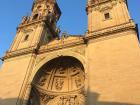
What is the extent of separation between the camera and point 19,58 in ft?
60.7

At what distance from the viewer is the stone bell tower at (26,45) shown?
1607cm

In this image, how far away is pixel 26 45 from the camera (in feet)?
65.6

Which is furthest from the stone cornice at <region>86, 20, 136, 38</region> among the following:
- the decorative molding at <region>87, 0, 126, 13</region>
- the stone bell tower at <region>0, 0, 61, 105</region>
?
the stone bell tower at <region>0, 0, 61, 105</region>

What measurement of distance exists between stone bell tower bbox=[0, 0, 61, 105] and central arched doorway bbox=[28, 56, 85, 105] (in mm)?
1152

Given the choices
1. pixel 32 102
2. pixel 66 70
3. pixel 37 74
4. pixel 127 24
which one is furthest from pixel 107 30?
pixel 32 102

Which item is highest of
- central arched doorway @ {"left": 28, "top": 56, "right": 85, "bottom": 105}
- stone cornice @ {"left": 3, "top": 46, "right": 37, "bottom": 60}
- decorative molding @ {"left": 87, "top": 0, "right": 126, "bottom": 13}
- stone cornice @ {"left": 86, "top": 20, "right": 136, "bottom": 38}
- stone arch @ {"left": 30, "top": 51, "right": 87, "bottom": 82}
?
Result: decorative molding @ {"left": 87, "top": 0, "right": 126, "bottom": 13}

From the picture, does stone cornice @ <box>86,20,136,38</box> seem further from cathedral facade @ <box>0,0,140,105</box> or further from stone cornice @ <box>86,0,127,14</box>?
stone cornice @ <box>86,0,127,14</box>

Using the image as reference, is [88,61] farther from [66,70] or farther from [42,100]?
[42,100]

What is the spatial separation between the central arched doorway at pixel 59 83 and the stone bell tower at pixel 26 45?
45.3 inches

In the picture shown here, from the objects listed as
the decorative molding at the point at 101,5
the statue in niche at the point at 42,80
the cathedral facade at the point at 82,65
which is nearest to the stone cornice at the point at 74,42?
the cathedral facade at the point at 82,65

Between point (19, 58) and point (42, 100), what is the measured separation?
417cm

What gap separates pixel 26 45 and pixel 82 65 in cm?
617

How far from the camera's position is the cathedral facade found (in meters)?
12.8

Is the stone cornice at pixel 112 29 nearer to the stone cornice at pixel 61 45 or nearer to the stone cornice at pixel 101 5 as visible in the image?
the stone cornice at pixel 61 45
